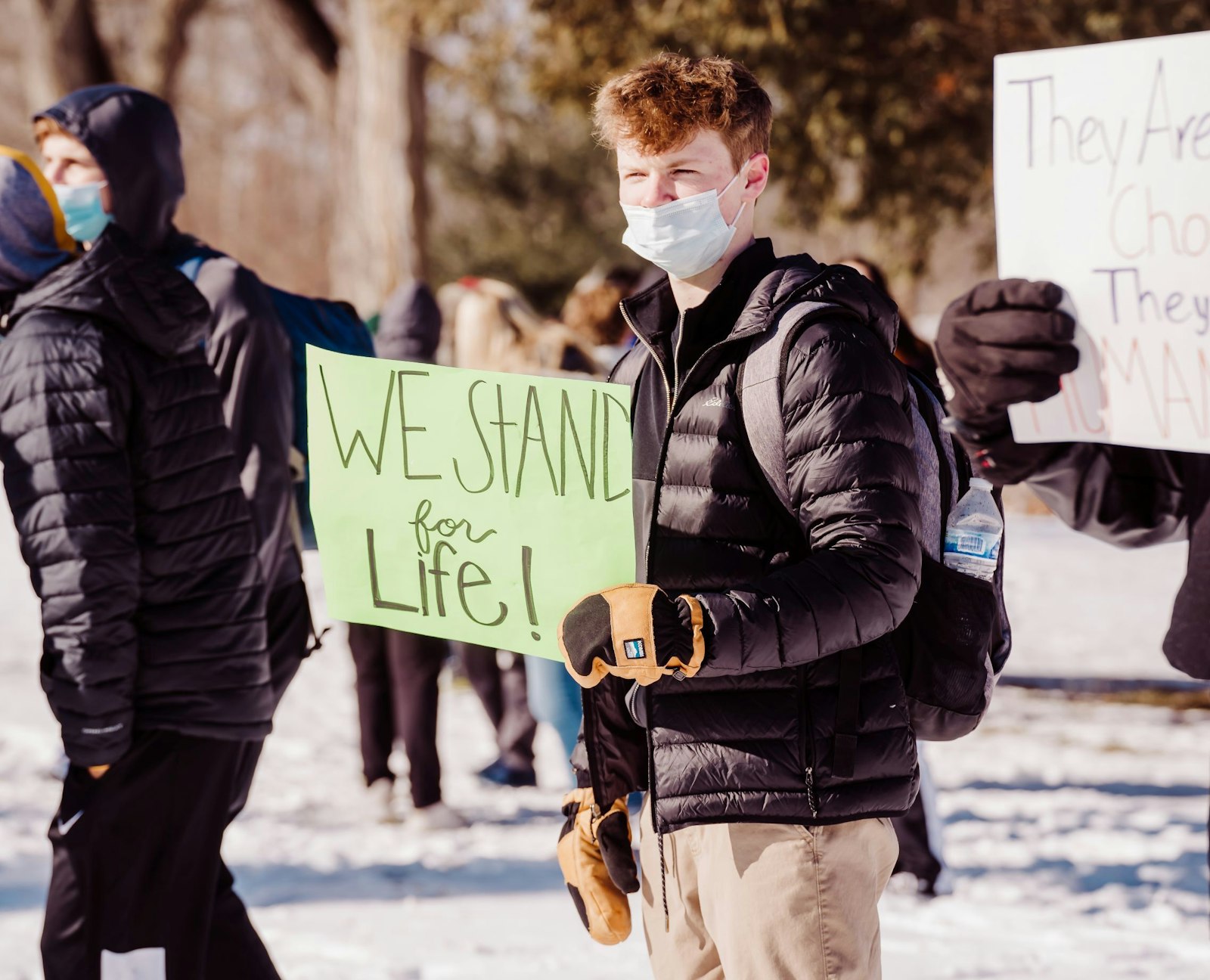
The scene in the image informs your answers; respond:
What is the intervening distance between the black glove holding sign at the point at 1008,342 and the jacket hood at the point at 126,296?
5.06ft

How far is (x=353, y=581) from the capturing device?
2387mm

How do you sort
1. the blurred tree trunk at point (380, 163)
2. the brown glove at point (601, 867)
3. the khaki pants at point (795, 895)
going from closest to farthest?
the khaki pants at point (795, 895) < the brown glove at point (601, 867) < the blurred tree trunk at point (380, 163)

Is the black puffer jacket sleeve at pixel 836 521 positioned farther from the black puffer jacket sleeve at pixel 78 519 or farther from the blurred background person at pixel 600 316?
the blurred background person at pixel 600 316

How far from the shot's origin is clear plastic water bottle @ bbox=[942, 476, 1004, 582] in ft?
7.36

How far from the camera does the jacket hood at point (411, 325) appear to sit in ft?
18.9

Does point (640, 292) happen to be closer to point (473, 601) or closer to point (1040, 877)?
point (473, 601)

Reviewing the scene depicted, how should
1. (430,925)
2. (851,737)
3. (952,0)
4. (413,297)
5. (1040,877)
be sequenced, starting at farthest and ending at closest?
(952,0) < (413,297) < (1040,877) < (430,925) < (851,737)

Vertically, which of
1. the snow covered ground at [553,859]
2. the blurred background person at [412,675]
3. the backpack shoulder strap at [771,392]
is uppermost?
the backpack shoulder strap at [771,392]

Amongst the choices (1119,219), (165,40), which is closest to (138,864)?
(1119,219)

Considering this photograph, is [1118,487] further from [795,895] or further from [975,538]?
[795,895]

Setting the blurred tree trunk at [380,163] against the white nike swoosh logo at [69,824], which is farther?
the blurred tree trunk at [380,163]

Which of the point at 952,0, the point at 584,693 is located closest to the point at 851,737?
the point at 584,693

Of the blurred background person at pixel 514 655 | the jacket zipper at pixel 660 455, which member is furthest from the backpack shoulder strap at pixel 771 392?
the blurred background person at pixel 514 655

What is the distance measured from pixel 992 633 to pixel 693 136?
879 mm
